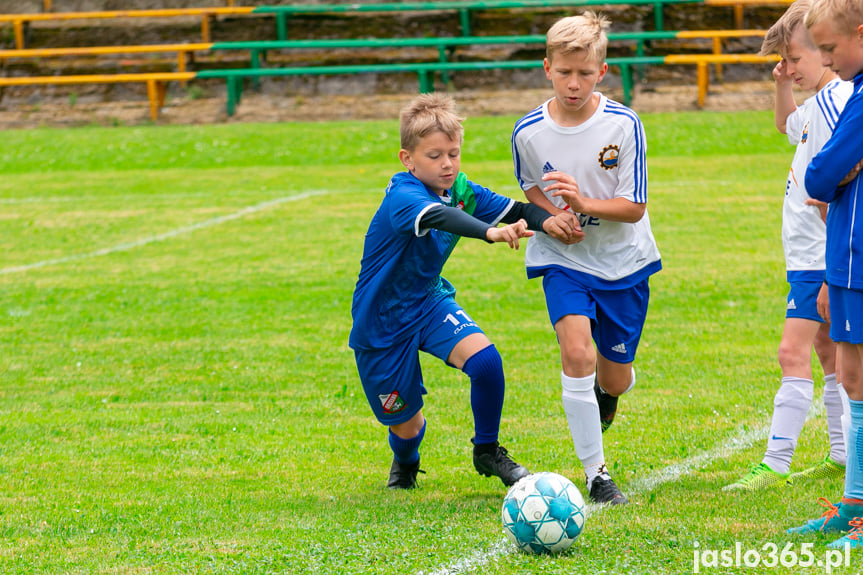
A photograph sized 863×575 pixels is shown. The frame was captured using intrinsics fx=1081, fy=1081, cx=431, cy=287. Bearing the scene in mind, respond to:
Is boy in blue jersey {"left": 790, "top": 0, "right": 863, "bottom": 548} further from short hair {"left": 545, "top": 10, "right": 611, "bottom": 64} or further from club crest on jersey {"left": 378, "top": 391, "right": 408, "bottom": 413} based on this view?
club crest on jersey {"left": 378, "top": 391, "right": 408, "bottom": 413}

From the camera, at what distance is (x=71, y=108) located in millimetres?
25219

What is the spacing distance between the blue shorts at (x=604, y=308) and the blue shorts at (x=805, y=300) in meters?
0.64

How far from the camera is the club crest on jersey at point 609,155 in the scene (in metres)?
4.68

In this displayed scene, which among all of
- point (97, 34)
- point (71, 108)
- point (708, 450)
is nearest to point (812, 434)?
point (708, 450)

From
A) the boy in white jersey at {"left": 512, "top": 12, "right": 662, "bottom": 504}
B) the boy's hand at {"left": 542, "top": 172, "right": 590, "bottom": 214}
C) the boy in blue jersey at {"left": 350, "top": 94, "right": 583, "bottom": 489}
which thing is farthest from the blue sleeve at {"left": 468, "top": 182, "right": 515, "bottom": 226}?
the boy's hand at {"left": 542, "top": 172, "right": 590, "bottom": 214}

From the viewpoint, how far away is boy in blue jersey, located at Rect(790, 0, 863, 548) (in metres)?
3.49

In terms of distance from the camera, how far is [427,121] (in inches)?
177

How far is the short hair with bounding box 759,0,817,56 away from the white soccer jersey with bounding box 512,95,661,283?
0.65 m

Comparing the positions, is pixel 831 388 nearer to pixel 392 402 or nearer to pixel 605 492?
pixel 605 492

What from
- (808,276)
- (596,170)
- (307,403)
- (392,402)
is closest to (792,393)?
(808,276)

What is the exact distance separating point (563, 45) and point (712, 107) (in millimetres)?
18623

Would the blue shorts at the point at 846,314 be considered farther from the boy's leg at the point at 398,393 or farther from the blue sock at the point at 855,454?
the boy's leg at the point at 398,393

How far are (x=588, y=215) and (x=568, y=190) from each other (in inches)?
11.4

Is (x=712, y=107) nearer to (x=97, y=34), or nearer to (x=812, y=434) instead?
(x=97, y=34)
